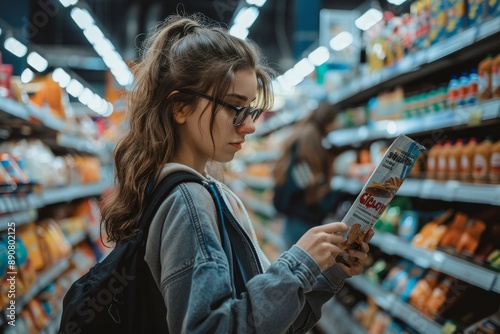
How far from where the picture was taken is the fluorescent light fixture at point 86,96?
9294 millimetres

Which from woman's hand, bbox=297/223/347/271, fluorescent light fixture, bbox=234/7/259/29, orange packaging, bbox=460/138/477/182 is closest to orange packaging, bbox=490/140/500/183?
orange packaging, bbox=460/138/477/182

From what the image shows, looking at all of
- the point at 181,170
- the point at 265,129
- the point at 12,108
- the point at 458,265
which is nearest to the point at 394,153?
the point at 181,170

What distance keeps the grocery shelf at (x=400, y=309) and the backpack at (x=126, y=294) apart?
166 cm

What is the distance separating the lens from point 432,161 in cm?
288

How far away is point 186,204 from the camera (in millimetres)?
1197

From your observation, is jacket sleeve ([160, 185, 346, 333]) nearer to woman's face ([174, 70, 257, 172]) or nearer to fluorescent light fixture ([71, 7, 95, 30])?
woman's face ([174, 70, 257, 172])

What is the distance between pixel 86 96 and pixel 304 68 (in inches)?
173

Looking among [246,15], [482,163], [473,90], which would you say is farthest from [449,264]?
[246,15]

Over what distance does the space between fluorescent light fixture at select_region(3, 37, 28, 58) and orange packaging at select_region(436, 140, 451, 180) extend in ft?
8.34

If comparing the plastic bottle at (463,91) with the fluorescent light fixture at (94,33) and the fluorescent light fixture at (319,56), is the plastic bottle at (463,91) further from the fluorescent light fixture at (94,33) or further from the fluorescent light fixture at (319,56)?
the fluorescent light fixture at (94,33)

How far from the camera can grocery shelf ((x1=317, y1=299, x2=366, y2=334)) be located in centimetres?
388

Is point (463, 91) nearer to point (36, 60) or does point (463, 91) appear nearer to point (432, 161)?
point (432, 161)

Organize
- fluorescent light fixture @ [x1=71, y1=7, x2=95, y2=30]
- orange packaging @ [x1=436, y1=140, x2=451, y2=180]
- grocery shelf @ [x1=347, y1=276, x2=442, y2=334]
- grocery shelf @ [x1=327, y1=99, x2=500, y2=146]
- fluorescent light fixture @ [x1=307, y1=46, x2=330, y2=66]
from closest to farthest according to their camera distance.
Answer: grocery shelf @ [x1=327, y1=99, x2=500, y2=146], grocery shelf @ [x1=347, y1=276, x2=442, y2=334], orange packaging @ [x1=436, y1=140, x2=451, y2=180], fluorescent light fixture @ [x1=71, y1=7, x2=95, y2=30], fluorescent light fixture @ [x1=307, y1=46, x2=330, y2=66]

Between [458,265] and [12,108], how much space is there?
2164 millimetres
